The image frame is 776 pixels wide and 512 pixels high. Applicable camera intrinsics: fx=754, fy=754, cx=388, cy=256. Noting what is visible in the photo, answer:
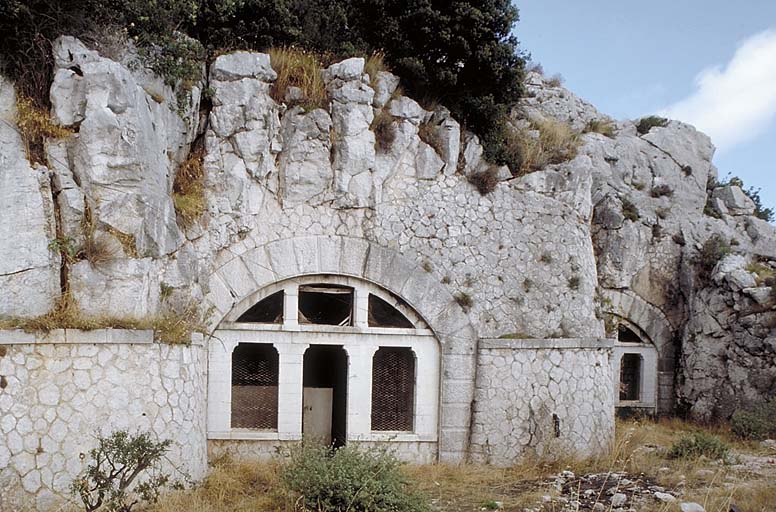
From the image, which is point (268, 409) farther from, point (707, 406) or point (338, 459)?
point (707, 406)

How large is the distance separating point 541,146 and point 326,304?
5.71m

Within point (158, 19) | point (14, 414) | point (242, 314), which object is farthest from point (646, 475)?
point (158, 19)

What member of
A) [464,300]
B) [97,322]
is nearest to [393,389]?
[464,300]

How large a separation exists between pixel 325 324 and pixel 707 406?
9.67 metres

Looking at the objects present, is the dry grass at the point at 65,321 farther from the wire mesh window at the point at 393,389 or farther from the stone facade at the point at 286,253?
the wire mesh window at the point at 393,389

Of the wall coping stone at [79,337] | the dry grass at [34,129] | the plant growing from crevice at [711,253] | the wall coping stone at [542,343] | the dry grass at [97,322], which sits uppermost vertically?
the dry grass at [34,129]

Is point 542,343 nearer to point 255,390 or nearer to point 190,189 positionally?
point 255,390

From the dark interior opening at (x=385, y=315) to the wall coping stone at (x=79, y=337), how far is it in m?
4.28

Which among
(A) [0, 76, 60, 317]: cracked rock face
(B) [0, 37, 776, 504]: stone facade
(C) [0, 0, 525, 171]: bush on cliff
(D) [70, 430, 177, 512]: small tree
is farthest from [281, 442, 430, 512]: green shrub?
(C) [0, 0, 525, 171]: bush on cliff

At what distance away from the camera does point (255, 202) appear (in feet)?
42.1

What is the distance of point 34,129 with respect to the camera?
33.8 feet

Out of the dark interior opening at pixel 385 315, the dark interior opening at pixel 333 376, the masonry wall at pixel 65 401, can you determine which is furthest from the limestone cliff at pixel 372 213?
the dark interior opening at pixel 333 376

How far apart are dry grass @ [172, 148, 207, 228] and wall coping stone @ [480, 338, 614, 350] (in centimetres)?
542

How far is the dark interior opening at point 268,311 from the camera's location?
1288 cm
